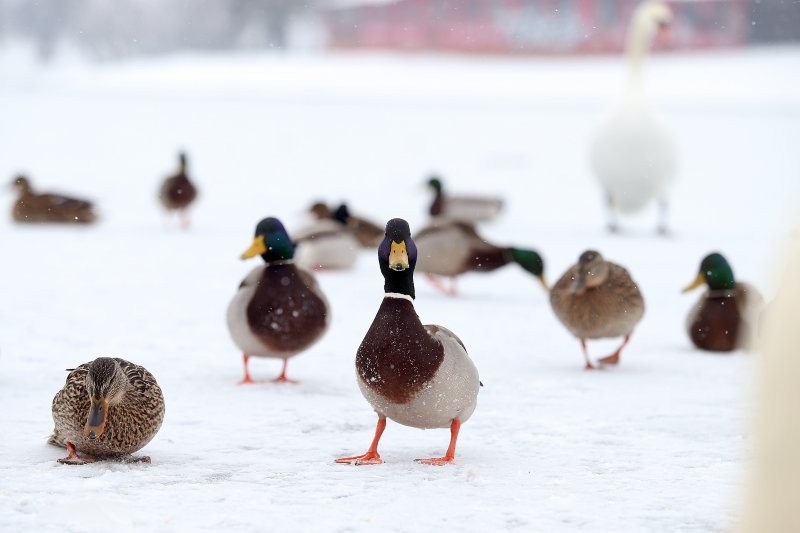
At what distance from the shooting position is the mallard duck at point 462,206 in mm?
11026

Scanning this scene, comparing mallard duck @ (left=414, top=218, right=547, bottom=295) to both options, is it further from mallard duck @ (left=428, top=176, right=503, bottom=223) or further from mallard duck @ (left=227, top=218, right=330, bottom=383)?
mallard duck @ (left=428, top=176, right=503, bottom=223)

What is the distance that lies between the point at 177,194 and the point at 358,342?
207 inches

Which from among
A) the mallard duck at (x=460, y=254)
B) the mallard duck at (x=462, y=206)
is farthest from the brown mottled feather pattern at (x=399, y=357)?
the mallard duck at (x=462, y=206)

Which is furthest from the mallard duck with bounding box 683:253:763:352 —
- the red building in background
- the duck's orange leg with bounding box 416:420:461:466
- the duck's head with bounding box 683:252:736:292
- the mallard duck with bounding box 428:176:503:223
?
the red building in background

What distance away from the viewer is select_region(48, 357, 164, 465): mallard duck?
3.40 metres

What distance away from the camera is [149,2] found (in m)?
39.9

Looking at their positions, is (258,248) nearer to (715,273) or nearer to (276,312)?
(276,312)

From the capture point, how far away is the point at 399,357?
3436 millimetres

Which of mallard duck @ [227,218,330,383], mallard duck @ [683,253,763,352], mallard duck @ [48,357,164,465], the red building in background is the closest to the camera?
mallard duck @ [48,357,164,465]

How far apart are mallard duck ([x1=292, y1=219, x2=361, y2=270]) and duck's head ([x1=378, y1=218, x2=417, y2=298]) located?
4.61 m

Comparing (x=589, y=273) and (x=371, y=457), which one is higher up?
(x=589, y=273)

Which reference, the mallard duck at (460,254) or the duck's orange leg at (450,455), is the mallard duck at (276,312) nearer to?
the duck's orange leg at (450,455)

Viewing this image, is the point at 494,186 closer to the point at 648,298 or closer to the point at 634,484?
the point at 648,298

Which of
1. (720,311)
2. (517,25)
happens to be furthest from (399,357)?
(517,25)
